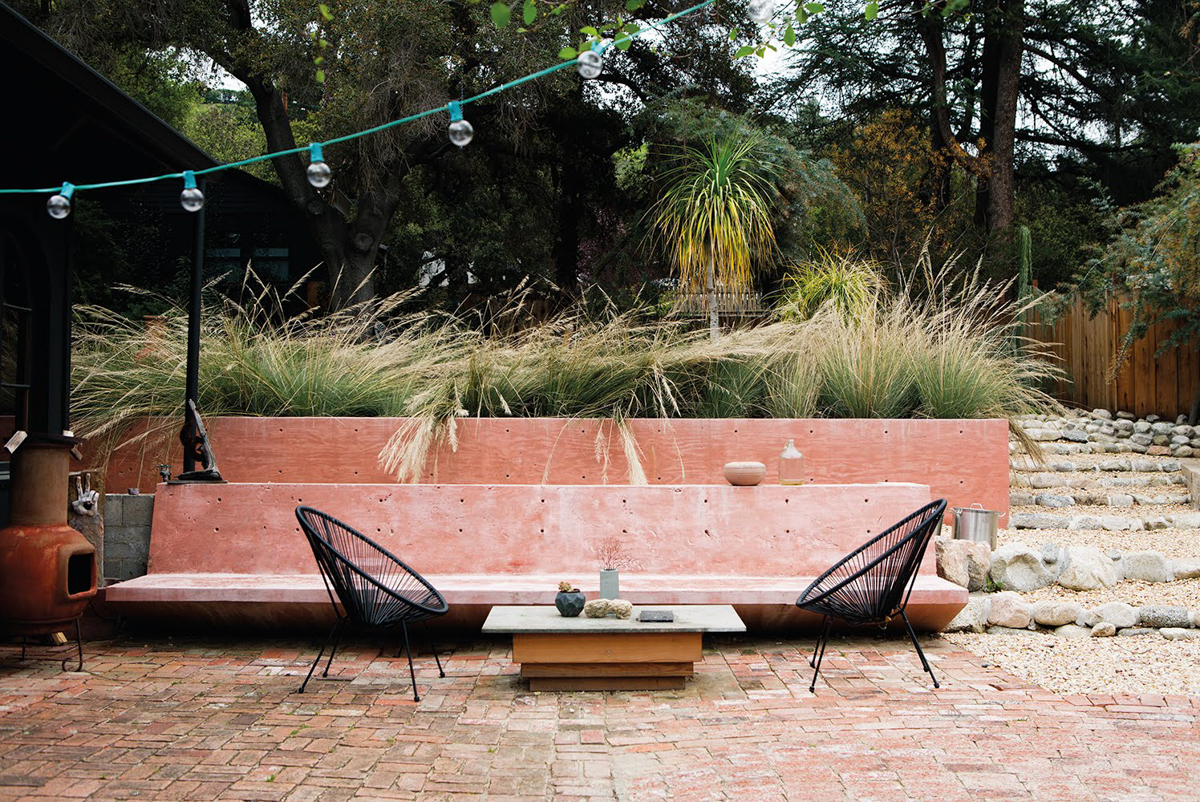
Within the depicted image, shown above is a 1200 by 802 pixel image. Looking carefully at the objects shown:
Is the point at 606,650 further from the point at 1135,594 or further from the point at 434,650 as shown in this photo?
the point at 1135,594

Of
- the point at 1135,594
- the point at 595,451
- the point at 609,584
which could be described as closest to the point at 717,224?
the point at 595,451

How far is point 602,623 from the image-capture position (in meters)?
3.70

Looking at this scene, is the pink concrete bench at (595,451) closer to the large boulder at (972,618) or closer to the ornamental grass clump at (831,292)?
the large boulder at (972,618)

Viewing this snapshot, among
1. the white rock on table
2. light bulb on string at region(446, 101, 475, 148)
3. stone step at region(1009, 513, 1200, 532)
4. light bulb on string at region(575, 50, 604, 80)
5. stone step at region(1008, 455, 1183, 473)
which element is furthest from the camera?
stone step at region(1008, 455, 1183, 473)

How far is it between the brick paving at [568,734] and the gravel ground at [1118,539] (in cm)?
221

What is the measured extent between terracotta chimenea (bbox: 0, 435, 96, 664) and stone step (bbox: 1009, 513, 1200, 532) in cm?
553

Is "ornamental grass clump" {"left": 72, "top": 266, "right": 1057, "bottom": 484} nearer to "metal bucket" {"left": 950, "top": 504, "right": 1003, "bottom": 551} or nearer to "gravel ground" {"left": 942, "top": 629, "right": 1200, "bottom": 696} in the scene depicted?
"metal bucket" {"left": 950, "top": 504, "right": 1003, "bottom": 551}

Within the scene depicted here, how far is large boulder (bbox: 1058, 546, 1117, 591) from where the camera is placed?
16.9 feet

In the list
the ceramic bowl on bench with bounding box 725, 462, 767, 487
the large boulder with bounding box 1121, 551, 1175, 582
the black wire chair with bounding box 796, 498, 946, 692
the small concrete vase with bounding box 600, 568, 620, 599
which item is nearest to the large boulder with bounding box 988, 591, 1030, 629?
the black wire chair with bounding box 796, 498, 946, 692

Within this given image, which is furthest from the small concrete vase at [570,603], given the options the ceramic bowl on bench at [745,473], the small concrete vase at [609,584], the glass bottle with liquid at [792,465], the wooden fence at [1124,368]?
the wooden fence at [1124,368]

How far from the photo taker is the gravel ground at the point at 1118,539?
6035mm

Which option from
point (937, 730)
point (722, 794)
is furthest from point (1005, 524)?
point (722, 794)

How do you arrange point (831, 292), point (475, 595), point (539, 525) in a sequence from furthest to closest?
point (831, 292), point (539, 525), point (475, 595)

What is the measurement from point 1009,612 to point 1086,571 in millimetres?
765
